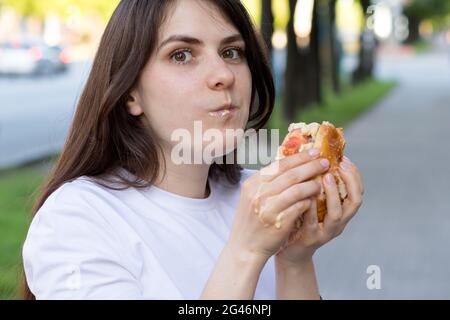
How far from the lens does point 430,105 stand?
69.5 ft

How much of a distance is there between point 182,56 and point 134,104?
0.63ft

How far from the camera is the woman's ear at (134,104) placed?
6.17 feet

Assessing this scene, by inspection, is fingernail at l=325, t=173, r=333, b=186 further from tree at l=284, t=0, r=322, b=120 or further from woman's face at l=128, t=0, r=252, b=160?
tree at l=284, t=0, r=322, b=120

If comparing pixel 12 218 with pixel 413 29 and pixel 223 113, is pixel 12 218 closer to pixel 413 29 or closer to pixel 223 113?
pixel 223 113

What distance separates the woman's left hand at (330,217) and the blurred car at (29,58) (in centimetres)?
2592

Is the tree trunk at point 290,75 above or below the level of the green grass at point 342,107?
above

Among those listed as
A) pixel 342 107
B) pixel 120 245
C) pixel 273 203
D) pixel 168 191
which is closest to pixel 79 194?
pixel 120 245

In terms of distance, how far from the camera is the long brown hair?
1.82 meters

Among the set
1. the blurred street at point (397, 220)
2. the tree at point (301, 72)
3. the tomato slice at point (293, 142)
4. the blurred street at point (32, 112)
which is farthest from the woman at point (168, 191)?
the tree at point (301, 72)

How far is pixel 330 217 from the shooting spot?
63.7 inches

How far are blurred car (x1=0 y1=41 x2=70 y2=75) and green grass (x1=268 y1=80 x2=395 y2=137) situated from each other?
31.3ft

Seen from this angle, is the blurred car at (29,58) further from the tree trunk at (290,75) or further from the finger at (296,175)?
the finger at (296,175)

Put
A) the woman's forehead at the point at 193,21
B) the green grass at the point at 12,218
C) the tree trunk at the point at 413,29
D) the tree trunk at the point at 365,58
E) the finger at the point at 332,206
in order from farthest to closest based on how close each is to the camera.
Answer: the tree trunk at the point at 413,29, the tree trunk at the point at 365,58, the green grass at the point at 12,218, the woman's forehead at the point at 193,21, the finger at the point at 332,206
